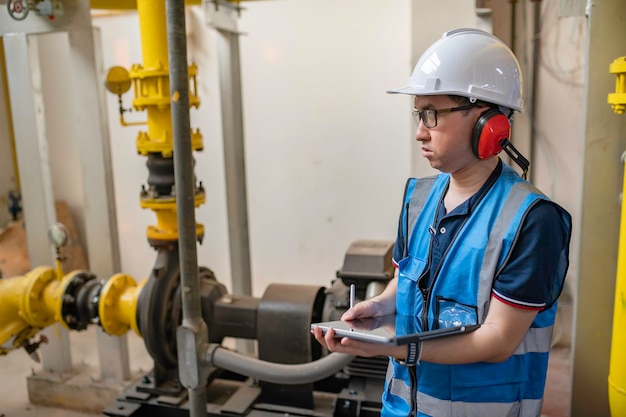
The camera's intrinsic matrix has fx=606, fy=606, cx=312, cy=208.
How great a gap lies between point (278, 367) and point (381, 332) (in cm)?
79

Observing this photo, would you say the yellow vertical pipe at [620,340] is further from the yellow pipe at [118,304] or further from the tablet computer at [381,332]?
the yellow pipe at [118,304]

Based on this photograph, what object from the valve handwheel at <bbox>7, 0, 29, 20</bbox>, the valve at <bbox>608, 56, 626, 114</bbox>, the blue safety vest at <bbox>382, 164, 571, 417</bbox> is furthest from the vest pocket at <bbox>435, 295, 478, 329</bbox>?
the valve handwheel at <bbox>7, 0, 29, 20</bbox>

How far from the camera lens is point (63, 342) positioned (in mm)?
2869

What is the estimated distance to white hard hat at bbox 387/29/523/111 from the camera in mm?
1150

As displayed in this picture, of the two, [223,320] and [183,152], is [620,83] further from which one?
[223,320]

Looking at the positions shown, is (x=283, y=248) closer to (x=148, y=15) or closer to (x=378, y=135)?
(x=378, y=135)

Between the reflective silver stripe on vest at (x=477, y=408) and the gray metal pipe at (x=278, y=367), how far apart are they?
60 cm

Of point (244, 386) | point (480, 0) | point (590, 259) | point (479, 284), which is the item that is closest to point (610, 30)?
point (480, 0)

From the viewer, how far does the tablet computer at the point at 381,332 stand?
3.40 ft

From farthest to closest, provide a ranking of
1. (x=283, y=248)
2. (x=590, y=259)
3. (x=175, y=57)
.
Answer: (x=283, y=248) < (x=590, y=259) < (x=175, y=57)

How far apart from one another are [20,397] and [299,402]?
1583mm

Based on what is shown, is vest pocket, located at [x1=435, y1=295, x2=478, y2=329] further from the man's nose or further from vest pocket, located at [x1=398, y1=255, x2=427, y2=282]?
the man's nose

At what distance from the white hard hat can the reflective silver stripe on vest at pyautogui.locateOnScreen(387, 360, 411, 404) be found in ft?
1.97

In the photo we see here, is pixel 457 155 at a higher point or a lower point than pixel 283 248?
higher
